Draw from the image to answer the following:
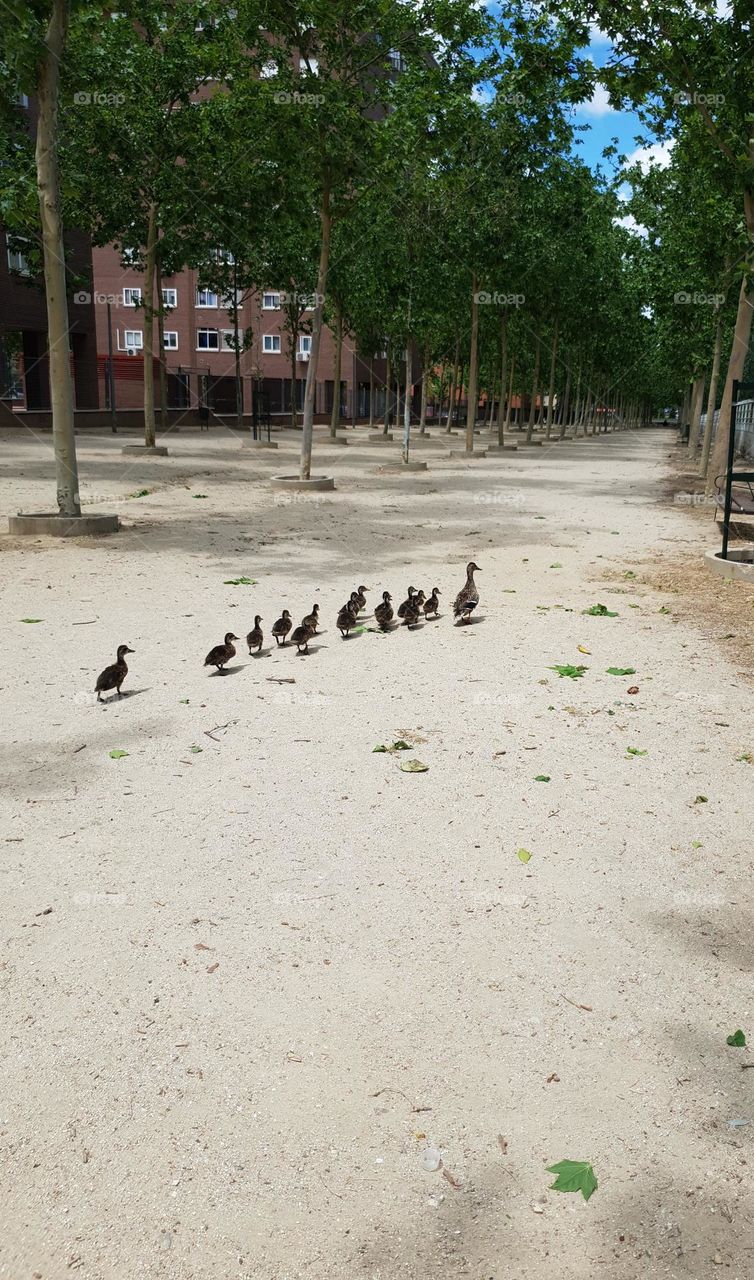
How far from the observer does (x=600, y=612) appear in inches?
416

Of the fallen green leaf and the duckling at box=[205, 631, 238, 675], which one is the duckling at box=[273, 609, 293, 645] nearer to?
the duckling at box=[205, 631, 238, 675]

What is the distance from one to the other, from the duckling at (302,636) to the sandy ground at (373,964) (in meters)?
0.20

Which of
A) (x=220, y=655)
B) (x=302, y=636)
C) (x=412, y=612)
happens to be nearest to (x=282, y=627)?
(x=302, y=636)

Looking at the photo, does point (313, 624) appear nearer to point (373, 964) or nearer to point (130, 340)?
point (373, 964)

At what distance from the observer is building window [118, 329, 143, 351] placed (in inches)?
2889

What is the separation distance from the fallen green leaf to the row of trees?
7.49 metres

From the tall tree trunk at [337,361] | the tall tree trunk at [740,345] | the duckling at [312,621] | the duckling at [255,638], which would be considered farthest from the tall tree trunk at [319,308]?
the tall tree trunk at [337,361]

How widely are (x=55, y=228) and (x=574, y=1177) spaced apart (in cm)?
1405

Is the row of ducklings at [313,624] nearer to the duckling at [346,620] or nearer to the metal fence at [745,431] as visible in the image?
the duckling at [346,620]

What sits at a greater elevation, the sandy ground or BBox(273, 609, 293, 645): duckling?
BBox(273, 609, 293, 645): duckling

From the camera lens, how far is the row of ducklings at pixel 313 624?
8.01m

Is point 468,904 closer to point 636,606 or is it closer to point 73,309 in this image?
point 636,606

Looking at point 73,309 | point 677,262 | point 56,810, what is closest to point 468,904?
point 56,810

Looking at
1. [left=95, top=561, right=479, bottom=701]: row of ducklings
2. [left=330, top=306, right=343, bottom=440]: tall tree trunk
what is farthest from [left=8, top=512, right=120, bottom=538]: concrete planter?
[left=330, top=306, right=343, bottom=440]: tall tree trunk
